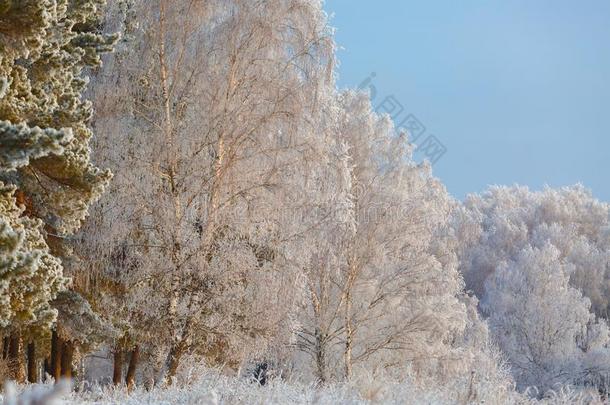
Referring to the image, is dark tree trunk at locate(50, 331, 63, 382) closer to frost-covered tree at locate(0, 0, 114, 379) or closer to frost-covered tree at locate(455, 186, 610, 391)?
frost-covered tree at locate(0, 0, 114, 379)

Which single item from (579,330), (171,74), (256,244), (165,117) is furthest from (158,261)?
(579,330)

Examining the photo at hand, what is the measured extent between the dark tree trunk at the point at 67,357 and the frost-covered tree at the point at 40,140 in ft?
14.1

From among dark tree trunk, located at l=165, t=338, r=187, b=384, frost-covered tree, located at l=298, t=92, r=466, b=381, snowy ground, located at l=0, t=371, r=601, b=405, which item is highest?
frost-covered tree, located at l=298, t=92, r=466, b=381

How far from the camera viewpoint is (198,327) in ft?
36.0

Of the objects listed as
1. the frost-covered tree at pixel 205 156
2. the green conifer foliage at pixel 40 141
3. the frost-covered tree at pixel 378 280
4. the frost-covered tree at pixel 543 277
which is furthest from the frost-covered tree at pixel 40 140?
the frost-covered tree at pixel 543 277

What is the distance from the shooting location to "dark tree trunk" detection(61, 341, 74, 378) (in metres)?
14.8

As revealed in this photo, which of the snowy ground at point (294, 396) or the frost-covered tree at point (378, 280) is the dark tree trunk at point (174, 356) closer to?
the snowy ground at point (294, 396)

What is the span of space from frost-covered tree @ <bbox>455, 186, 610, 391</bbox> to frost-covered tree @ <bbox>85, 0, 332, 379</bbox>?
2213 centimetres

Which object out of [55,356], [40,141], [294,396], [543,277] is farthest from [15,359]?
[543,277]

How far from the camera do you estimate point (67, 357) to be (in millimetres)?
15023

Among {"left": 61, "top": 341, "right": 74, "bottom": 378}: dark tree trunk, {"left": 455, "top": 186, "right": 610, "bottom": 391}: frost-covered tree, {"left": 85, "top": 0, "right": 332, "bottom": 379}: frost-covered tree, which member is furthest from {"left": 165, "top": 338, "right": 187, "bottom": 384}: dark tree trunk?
{"left": 455, "top": 186, "right": 610, "bottom": 391}: frost-covered tree

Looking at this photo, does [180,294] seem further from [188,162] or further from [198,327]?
[188,162]

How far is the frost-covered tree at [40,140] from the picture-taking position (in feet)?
23.5

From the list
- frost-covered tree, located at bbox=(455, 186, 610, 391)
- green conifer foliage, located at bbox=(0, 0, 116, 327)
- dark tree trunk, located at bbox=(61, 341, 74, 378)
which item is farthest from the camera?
frost-covered tree, located at bbox=(455, 186, 610, 391)
